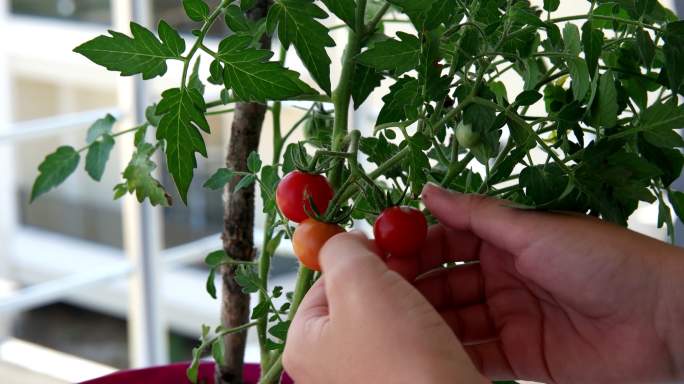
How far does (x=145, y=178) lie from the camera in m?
0.90

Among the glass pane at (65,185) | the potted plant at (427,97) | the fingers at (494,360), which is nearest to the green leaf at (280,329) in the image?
the potted plant at (427,97)

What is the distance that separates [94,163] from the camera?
3.18 ft

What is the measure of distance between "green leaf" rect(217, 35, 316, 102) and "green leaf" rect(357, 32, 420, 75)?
56 mm

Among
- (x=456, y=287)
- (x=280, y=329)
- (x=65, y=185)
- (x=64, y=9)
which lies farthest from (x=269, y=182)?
(x=65, y=185)

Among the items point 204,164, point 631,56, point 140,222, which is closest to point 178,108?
point 631,56

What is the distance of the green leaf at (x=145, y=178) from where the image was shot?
891mm

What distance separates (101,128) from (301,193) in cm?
37

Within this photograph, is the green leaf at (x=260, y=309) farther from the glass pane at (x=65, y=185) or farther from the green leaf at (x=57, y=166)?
the glass pane at (x=65, y=185)

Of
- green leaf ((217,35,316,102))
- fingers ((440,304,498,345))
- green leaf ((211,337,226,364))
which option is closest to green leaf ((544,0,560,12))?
green leaf ((217,35,316,102))

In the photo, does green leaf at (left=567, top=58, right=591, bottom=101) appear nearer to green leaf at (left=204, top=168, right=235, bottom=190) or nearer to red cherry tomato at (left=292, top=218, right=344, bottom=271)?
red cherry tomato at (left=292, top=218, right=344, bottom=271)

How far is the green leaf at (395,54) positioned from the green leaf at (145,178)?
11.0 inches

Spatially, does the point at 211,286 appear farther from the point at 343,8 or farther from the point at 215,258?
the point at 343,8

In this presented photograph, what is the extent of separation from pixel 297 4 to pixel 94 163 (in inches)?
15.0

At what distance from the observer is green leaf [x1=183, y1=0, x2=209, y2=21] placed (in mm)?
718
